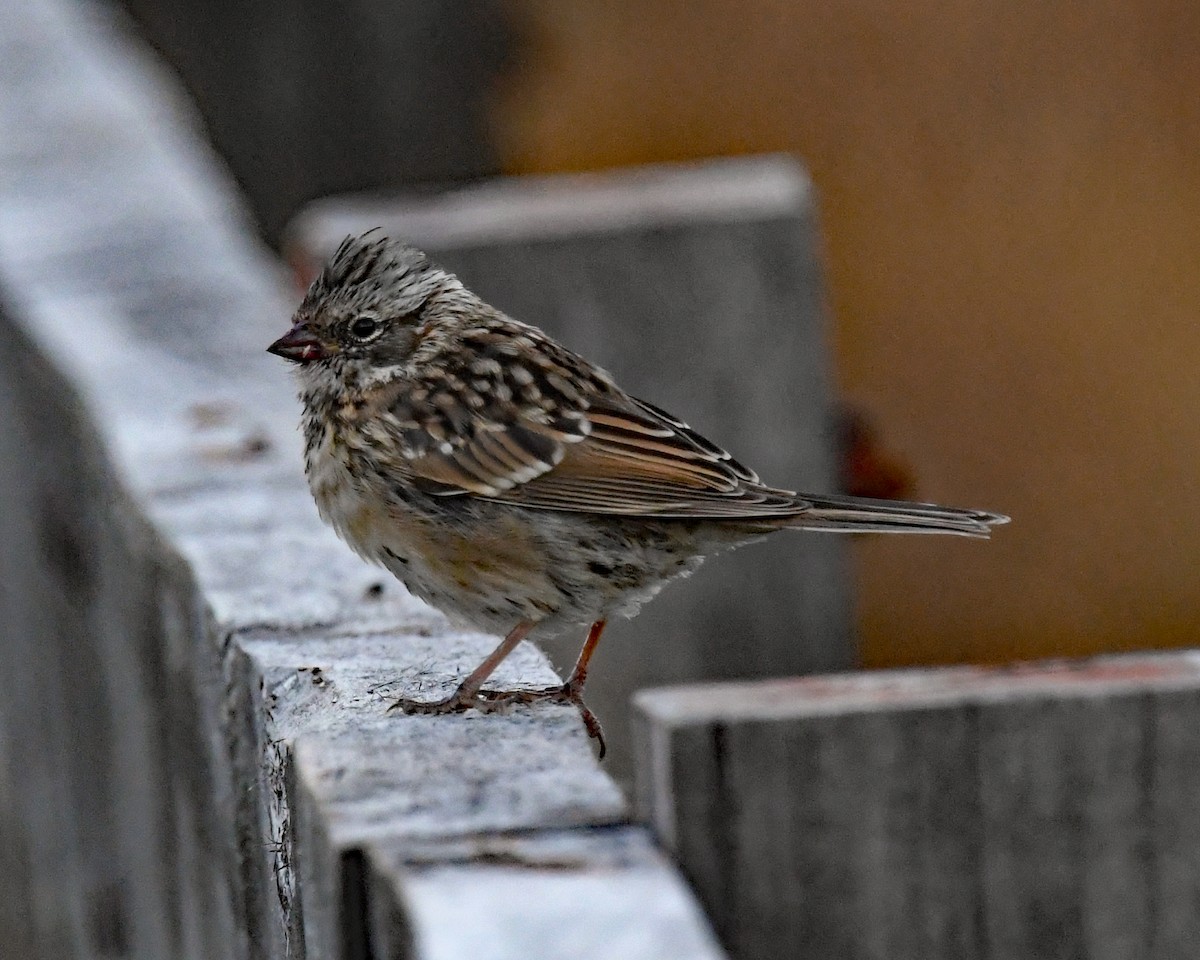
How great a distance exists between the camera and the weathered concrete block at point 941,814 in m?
1.76

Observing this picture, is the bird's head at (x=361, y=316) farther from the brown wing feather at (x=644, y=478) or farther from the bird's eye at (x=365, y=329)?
the brown wing feather at (x=644, y=478)

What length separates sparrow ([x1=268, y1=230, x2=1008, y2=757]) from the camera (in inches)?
126

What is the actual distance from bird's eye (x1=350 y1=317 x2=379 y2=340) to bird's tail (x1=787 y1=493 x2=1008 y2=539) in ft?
2.76

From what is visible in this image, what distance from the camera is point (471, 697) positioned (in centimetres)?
252

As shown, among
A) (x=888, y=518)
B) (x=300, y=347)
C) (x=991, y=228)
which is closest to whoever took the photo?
(x=888, y=518)

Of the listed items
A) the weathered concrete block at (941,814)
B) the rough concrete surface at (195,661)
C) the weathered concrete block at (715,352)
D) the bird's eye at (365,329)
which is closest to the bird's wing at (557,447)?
the bird's eye at (365,329)

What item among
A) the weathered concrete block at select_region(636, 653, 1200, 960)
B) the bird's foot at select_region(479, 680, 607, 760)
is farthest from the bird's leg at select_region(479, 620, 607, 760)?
the weathered concrete block at select_region(636, 653, 1200, 960)

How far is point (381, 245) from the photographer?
11.6 ft

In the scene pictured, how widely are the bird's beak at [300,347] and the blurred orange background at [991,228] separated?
5016 mm

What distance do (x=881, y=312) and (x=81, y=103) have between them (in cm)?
430

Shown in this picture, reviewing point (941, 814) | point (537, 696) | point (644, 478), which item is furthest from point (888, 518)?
point (941, 814)

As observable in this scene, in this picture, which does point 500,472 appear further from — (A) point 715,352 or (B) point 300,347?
(A) point 715,352

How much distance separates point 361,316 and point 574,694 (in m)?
0.91

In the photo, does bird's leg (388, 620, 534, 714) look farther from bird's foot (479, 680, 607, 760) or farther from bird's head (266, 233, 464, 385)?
bird's head (266, 233, 464, 385)
